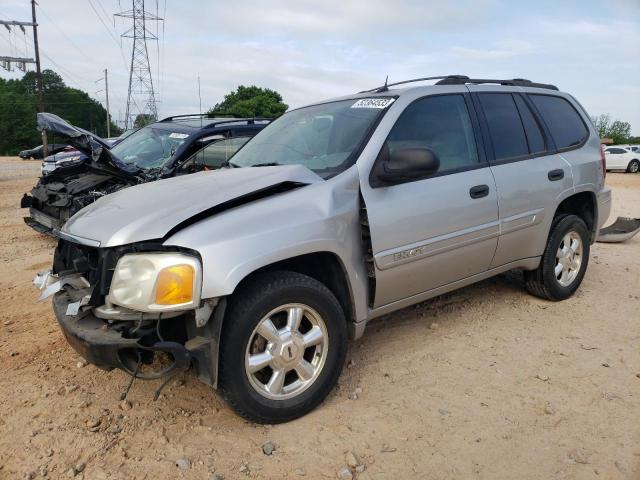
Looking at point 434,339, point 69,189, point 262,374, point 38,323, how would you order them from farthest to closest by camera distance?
point 69,189 < point 38,323 < point 434,339 < point 262,374

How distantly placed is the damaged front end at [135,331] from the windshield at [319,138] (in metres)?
Answer: 1.16

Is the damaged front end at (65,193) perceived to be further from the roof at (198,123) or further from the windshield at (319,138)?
the windshield at (319,138)

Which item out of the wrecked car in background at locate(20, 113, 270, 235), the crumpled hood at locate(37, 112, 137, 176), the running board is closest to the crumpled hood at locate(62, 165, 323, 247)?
the crumpled hood at locate(37, 112, 137, 176)

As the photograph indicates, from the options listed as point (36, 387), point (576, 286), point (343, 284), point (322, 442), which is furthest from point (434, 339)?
point (36, 387)

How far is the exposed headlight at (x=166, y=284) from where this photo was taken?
2416mm

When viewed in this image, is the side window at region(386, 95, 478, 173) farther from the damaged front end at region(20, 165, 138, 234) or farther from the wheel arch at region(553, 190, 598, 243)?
the damaged front end at region(20, 165, 138, 234)

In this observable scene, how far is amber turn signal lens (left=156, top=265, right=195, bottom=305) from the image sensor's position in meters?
2.42

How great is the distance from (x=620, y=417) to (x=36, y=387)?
3.38 metres

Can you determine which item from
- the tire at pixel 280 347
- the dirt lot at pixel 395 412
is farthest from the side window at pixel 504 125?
the tire at pixel 280 347

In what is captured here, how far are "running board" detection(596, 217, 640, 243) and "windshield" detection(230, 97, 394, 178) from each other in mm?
5040

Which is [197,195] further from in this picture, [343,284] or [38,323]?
[38,323]

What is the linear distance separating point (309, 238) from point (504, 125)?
2.15 m

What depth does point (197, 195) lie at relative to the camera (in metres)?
2.87

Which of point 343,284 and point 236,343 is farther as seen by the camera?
point 343,284
